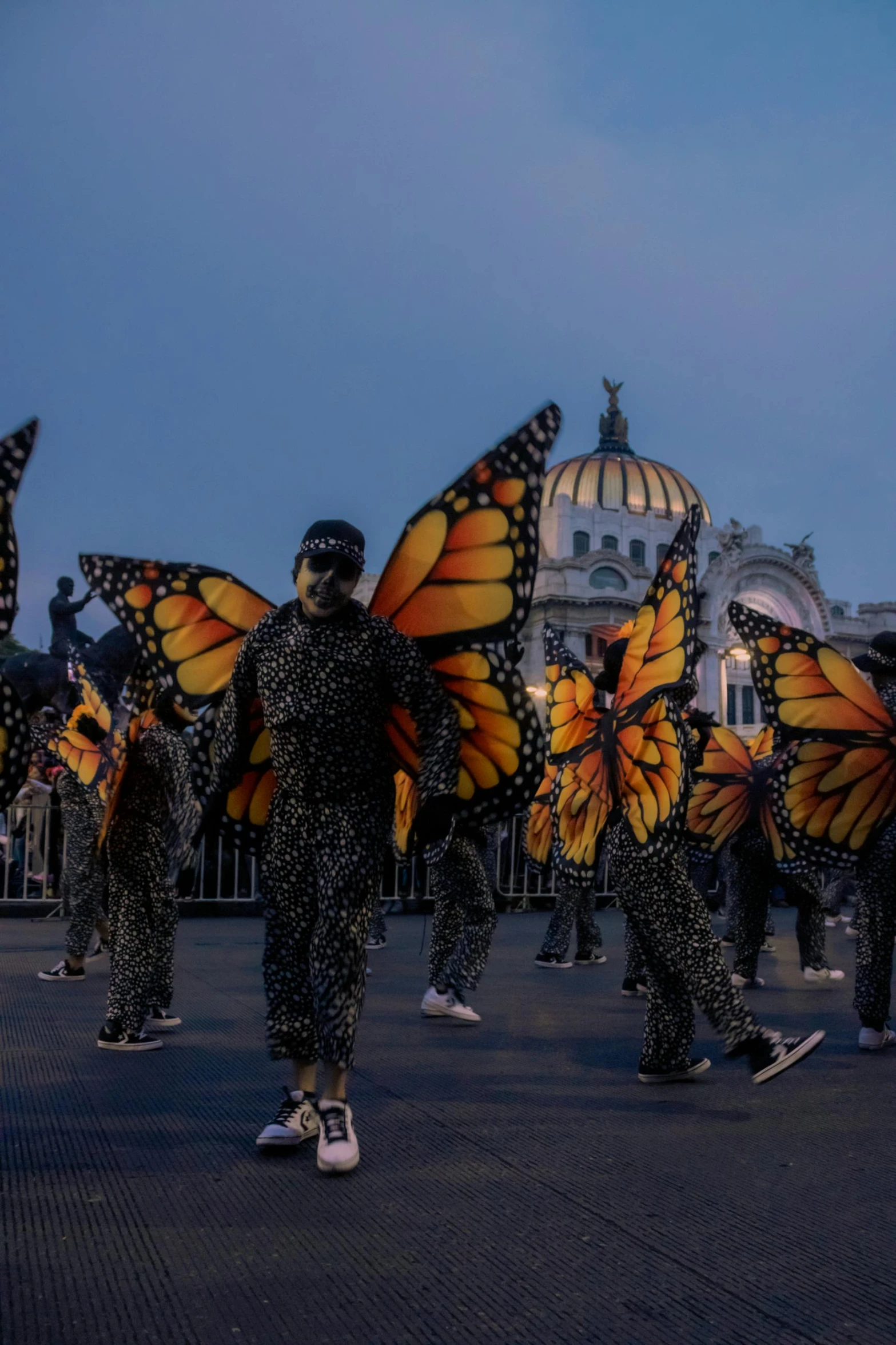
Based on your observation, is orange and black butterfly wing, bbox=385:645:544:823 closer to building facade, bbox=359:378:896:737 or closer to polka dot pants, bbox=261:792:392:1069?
polka dot pants, bbox=261:792:392:1069

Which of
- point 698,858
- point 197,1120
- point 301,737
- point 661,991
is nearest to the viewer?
point 301,737

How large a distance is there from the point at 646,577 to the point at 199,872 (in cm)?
4681

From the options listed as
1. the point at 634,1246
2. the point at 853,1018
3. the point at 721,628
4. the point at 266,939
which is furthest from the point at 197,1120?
the point at 721,628

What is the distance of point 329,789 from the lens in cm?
382

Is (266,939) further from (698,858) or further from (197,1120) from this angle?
(698,858)

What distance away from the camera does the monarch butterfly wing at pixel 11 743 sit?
141 inches

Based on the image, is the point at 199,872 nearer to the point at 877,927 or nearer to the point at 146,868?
the point at 146,868

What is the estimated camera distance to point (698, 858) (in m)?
9.02

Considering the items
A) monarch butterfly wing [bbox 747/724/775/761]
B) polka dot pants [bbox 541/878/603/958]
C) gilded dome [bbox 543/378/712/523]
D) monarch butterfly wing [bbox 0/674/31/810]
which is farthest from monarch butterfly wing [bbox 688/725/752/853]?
gilded dome [bbox 543/378/712/523]

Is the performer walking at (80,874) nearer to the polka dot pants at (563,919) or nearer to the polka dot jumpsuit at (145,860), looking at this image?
the polka dot jumpsuit at (145,860)

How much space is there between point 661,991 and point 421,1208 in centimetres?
199

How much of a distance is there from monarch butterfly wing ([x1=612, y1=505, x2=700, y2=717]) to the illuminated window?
54.8 meters

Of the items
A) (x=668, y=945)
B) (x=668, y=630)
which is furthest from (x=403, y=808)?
(x=668, y=630)

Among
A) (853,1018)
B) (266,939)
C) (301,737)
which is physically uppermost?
(301,737)
